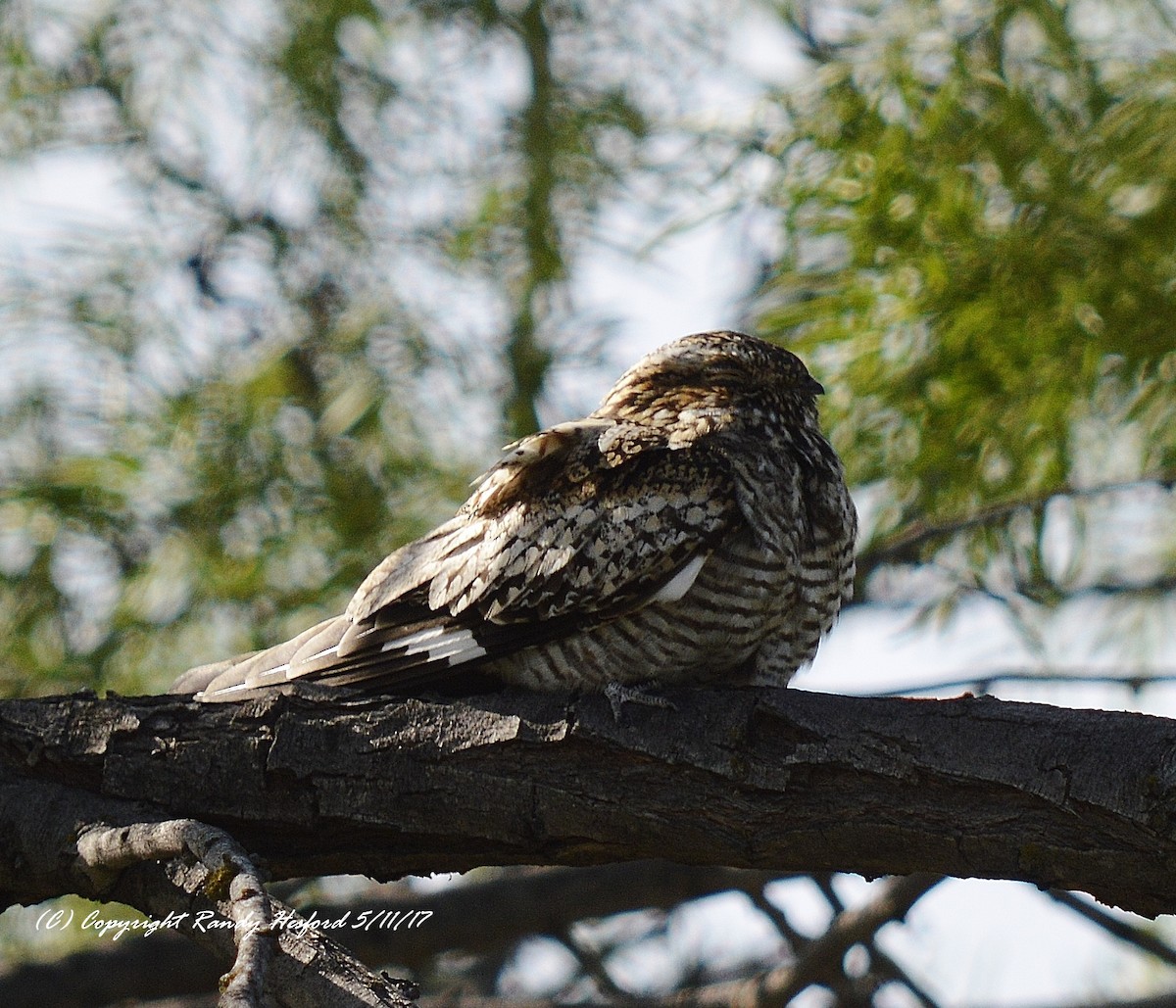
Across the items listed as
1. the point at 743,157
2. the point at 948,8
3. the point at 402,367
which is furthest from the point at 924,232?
the point at 402,367

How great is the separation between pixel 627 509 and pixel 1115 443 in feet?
6.14

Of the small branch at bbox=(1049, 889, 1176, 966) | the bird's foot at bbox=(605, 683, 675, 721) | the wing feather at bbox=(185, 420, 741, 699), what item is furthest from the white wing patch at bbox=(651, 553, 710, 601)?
the small branch at bbox=(1049, 889, 1176, 966)

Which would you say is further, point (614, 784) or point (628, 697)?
point (628, 697)

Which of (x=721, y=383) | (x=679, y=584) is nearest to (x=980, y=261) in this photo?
(x=721, y=383)

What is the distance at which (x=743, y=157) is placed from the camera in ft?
11.9

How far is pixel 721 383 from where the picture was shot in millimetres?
2914

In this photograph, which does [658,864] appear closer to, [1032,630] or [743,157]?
[1032,630]

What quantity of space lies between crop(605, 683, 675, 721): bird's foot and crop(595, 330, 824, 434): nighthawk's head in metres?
0.66

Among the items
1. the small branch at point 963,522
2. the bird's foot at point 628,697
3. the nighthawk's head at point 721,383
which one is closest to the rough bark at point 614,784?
the bird's foot at point 628,697

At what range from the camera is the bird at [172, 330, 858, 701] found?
8.20ft

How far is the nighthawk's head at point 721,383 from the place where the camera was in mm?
2869

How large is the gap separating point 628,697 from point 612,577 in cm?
24

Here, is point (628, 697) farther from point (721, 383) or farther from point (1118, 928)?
point (1118, 928)

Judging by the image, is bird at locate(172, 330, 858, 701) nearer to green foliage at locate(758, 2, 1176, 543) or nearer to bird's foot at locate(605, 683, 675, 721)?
bird's foot at locate(605, 683, 675, 721)
